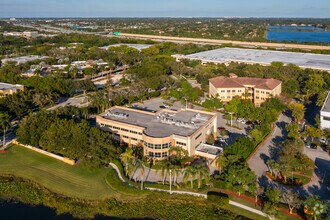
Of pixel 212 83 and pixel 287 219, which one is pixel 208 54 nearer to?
pixel 212 83

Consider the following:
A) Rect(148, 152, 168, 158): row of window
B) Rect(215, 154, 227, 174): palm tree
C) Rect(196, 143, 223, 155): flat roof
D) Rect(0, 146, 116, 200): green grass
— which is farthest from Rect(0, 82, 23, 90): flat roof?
Rect(215, 154, 227, 174): palm tree

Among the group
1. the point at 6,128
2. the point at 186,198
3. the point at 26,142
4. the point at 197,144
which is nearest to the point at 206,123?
the point at 197,144

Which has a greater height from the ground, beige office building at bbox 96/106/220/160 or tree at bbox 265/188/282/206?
beige office building at bbox 96/106/220/160

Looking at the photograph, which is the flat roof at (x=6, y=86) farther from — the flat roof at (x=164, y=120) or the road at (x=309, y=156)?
the road at (x=309, y=156)

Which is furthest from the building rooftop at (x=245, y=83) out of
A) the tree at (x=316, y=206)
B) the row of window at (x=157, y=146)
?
the tree at (x=316, y=206)

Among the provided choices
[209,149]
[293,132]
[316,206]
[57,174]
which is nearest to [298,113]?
[293,132]

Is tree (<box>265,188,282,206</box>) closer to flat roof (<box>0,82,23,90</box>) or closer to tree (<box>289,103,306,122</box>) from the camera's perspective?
tree (<box>289,103,306,122</box>)
